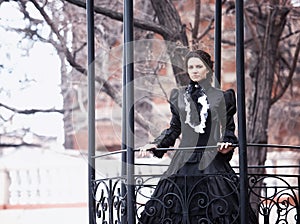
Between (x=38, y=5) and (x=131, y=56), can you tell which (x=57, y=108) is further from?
(x=131, y=56)

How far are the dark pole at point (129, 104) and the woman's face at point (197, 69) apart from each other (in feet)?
0.75

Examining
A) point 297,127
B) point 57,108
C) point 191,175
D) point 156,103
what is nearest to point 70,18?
point 57,108

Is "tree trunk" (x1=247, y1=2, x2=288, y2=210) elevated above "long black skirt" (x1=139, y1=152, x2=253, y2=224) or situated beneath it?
elevated above

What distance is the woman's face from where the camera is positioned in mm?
2277

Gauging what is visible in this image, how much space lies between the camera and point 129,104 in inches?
83.9

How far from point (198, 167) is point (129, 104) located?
279 millimetres

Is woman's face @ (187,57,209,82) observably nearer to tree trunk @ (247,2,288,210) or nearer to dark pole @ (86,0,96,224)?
dark pole @ (86,0,96,224)

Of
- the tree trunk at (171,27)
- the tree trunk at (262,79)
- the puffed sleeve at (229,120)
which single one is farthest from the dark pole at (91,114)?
the tree trunk at (262,79)

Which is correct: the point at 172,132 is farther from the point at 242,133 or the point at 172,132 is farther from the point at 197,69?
the point at 242,133

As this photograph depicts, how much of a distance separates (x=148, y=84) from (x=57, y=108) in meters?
0.60

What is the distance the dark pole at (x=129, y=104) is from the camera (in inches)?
81.8

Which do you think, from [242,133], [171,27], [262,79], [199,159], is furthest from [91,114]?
[262,79]

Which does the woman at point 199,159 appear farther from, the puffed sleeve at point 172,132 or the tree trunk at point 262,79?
the tree trunk at point 262,79

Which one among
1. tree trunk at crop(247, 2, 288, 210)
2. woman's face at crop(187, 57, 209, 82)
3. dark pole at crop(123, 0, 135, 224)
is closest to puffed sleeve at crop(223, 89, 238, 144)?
woman's face at crop(187, 57, 209, 82)
